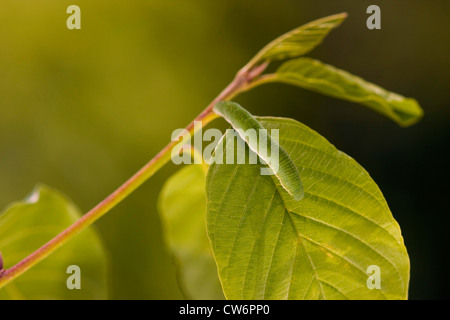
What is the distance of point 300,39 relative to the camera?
0.60 meters

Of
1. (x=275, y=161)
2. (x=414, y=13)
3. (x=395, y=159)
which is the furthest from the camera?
(x=414, y=13)

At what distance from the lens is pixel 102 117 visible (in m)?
2.96

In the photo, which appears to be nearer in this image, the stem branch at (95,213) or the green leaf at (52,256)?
the stem branch at (95,213)

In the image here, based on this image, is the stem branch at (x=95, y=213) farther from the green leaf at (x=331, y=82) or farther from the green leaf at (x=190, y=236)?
the green leaf at (x=190, y=236)

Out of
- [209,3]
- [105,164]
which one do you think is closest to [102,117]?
[105,164]

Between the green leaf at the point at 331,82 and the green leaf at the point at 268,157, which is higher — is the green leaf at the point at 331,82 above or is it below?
above

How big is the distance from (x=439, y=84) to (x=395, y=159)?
525mm

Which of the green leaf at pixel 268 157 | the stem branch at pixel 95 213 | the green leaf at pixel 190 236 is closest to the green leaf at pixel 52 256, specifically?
the green leaf at pixel 190 236

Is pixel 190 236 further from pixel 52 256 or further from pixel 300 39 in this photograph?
pixel 300 39

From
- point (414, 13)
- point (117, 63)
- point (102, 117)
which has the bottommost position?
point (102, 117)

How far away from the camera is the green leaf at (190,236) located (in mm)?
780

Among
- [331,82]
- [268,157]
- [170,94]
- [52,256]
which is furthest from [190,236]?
[170,94]

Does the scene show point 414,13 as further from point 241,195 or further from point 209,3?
point 241,195

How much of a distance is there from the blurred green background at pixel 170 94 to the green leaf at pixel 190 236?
1.93 metres
